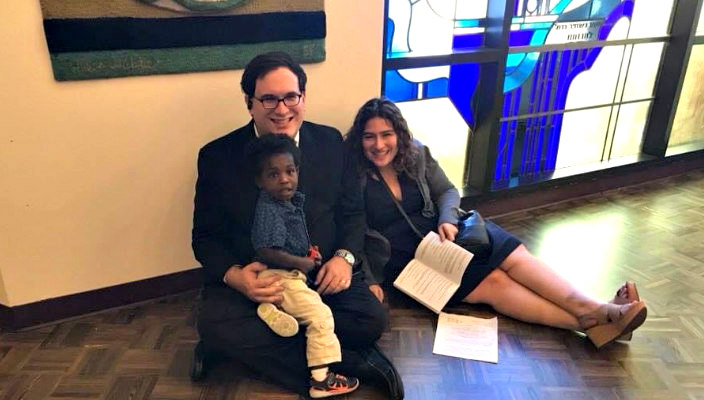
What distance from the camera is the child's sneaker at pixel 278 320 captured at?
68.2 inches

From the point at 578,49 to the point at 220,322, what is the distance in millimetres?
2620

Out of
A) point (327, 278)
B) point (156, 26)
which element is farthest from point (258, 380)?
point (156, 26)

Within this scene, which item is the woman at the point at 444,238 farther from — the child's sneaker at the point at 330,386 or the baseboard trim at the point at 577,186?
the baseboard trim at the point at 577,186

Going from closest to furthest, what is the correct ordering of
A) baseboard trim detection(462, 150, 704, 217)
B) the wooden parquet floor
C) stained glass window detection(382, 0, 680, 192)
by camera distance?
the wooden parquet floor < stained glass window detection(382, 0, 680, 192) < baseboard trim detection(462, 150, 704, 217)

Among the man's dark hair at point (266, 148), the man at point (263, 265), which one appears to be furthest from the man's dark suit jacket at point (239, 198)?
the man's dark hair at point (266, 148)

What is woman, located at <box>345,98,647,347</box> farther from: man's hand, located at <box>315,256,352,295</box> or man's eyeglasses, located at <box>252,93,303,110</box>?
man's eyeglasses, located at <box>252,93,303,110</box>

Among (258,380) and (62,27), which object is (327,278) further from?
(62,27)

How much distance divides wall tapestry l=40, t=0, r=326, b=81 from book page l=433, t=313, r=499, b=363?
1225 mm

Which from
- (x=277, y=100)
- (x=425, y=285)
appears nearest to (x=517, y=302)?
(x=425, y=285)

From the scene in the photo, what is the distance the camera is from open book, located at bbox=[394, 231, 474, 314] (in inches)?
84.9

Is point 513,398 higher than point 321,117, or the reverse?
point 321,117

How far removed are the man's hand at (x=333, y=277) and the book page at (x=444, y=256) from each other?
42cm

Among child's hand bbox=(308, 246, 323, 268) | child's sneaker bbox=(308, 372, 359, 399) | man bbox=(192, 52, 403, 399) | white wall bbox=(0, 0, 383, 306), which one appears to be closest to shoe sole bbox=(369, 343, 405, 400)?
man bbox=(192, 52, 403, 399)

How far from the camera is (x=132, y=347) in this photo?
2.02 m
